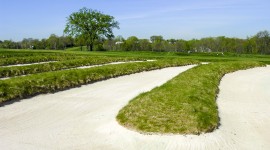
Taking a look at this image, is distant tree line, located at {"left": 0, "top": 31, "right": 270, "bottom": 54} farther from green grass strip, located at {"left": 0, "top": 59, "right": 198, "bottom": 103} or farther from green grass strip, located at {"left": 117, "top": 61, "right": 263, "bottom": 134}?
green grass strip, located at {"left": 117, "top": 61, "right": 263, "bottom": 134}

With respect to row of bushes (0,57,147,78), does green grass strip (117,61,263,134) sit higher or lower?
lower

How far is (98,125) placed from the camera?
13.0 metres

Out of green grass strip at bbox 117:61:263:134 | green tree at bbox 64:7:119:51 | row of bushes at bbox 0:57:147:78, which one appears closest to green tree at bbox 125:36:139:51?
green tree at bbox 64:7:119:51

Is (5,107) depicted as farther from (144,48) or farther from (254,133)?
(144,48)

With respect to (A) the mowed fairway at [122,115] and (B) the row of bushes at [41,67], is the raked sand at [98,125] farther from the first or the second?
(B) the row of bushes at [41,67]

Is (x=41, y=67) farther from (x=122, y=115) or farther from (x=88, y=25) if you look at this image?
(x=88, y=25)

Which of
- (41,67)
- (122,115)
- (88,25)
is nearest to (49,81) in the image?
(122,115)

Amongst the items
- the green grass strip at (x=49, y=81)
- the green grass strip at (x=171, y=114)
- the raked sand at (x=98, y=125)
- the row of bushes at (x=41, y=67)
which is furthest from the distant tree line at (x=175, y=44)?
the green grass strip at (x=171, y=114)

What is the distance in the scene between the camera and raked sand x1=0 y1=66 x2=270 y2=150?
10.9 m

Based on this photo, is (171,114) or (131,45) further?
(131,45)

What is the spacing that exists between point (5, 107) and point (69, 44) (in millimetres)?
128454

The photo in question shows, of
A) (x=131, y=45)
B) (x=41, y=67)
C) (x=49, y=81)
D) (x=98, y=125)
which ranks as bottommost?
(x=98, y=125)

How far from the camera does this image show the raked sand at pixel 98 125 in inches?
429

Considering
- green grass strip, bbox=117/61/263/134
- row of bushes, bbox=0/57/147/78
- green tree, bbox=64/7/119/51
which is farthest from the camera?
green tree, bbox=64/7/119/51
